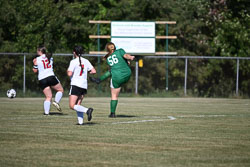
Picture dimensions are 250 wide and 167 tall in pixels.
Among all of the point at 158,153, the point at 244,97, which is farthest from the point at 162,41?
the point at 158,153

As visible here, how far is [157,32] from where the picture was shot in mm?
37219

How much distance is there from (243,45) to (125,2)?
7.50m

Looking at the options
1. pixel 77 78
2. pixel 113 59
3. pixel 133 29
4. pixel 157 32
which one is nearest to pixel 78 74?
pixel 77 78

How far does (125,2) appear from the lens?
122ft

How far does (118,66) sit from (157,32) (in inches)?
858

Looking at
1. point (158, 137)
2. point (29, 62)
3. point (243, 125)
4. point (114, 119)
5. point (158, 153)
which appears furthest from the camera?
point (29, 62)

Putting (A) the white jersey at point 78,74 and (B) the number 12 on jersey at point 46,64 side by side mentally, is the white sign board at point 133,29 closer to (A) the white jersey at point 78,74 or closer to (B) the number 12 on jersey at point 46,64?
(B) the number 12 on jersey at point 46,64

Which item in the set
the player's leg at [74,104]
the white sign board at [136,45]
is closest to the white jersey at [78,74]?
the player's leg at [74,104]

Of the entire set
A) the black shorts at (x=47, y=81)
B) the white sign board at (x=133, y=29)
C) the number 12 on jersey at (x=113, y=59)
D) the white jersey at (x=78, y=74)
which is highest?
the white sign board at (x=133, y=29)

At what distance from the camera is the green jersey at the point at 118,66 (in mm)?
15648

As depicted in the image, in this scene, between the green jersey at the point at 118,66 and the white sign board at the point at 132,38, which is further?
the white sign board at the point at 132,38

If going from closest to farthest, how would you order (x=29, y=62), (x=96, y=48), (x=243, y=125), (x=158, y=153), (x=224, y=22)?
(x=158, y=153), (x=243, y=125), (x=29, y=62), (x=96, y=48), (x=224, y=22)

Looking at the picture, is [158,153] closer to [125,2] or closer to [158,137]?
[158,137]

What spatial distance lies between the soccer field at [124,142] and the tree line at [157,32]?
17819 mm
